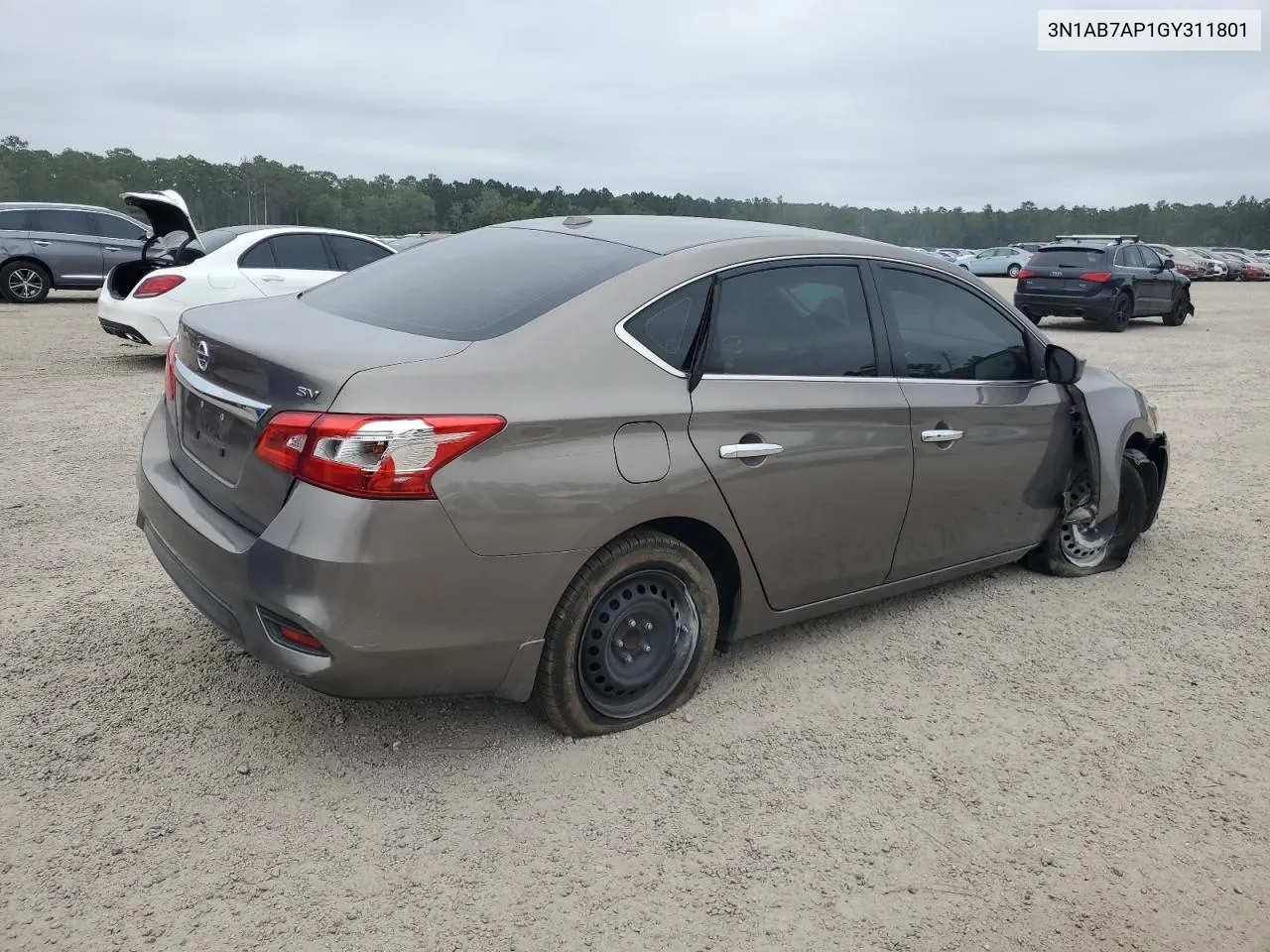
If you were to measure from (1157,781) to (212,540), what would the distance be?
292cm

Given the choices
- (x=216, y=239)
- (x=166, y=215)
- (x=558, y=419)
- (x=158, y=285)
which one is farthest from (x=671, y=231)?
(x=216, y=239)

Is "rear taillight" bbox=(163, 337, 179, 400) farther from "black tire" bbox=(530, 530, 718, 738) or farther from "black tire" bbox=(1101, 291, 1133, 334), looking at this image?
"black tire" bbox=(1101, 291, 1133, 334)

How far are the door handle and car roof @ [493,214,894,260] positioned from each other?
27.7 inches

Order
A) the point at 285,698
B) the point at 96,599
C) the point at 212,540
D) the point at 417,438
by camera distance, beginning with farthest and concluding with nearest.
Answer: the point at 96,599
the point at 285,698
the point at 212,540
the point at 417,438

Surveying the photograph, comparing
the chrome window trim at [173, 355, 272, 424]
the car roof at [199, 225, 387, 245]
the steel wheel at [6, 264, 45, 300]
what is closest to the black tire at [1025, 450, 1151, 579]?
the chrome window trim at [173, 355, 272, 424]

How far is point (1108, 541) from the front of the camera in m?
4.96

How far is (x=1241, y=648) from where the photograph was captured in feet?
13.5

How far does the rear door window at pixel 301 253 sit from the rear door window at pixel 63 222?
859cm

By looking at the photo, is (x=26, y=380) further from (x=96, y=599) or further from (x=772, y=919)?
(x=772, y=919)

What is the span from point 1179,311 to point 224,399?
805 inches

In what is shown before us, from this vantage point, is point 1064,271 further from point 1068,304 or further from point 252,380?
point 252,380

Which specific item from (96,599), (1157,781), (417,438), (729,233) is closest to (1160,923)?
(1157,781)

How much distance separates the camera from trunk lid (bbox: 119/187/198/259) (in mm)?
8016

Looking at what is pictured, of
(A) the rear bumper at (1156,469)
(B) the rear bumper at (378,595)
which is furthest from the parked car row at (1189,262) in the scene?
(B) the rear bumper at (378,595)
